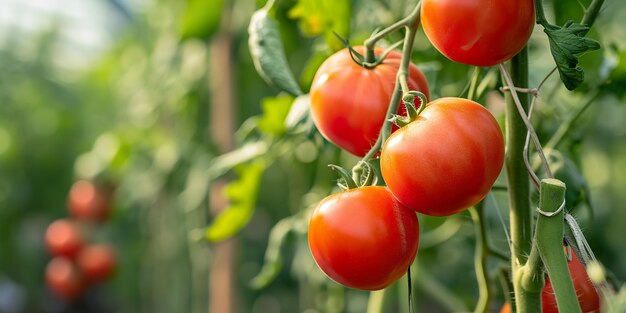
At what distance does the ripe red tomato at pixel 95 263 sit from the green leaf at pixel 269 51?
1933mm

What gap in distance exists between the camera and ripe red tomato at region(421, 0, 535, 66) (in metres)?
0.43

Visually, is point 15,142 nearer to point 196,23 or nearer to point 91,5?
point 91,5

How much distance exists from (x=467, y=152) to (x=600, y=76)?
0.39 metres

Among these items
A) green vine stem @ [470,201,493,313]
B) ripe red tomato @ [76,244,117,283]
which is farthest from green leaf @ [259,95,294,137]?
ripe red tomato @ [76,244,117,283]

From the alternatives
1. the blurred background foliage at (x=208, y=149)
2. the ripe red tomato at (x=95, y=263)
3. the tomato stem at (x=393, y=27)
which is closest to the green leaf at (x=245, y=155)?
the blurred background foliage at (x=208, y=149)

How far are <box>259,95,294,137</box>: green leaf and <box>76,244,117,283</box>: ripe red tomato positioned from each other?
1.76 metres

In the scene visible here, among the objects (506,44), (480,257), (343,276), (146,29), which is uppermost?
(506,44)

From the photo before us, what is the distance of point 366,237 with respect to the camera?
1.48ft

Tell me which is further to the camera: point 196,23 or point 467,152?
point 196,23

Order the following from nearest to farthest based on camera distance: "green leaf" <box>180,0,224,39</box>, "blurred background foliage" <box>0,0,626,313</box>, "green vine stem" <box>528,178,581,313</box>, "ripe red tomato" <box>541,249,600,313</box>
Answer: "green vine stem" <box>528,178,581,313</box>
"ripe red tomato" <box>541,249,600,313</box>
"blurred background foliage" <box>0,0,626,313</box>
"green leaf" <box>180,0,224,39</box>

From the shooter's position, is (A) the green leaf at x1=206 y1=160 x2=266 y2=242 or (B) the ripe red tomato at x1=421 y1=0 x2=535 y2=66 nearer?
(B) the ripe red tomato at x1=421 y1=0 x2=535 y2=66

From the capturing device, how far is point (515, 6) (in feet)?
1.40

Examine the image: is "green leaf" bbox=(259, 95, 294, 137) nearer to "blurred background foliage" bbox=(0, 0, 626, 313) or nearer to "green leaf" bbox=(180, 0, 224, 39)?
"blurred background foliage" bbox=(0, 0, 626, 313)

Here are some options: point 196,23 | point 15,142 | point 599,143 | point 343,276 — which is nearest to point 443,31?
point 343,276
